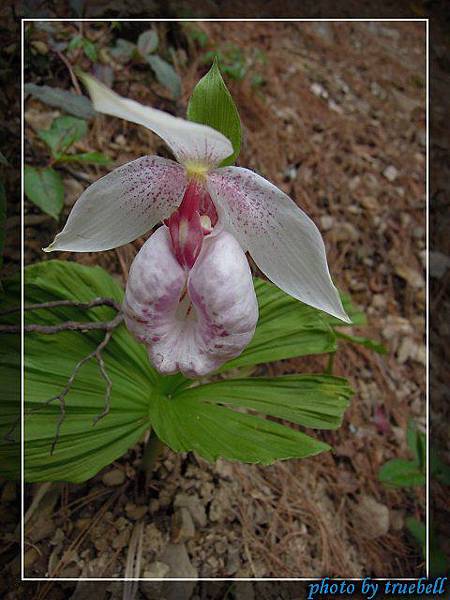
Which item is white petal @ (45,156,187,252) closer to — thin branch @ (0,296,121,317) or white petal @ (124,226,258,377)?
white petal @ (124,226,258,377)

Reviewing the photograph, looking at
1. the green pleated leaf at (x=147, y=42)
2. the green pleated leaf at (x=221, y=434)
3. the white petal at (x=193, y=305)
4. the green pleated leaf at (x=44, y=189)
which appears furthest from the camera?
the green pleated leaf at (x=147, y=42)

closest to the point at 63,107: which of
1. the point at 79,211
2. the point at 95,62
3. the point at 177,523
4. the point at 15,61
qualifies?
the point at 15,61

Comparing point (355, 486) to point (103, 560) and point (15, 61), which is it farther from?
point (15, 61)

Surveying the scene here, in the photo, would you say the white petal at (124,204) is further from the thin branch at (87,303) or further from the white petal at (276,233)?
the thin branch at (87,303)

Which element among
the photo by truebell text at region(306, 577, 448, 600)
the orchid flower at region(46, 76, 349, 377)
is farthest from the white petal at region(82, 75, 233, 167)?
the photo by truebell text at region(306, 577, 448, 600)

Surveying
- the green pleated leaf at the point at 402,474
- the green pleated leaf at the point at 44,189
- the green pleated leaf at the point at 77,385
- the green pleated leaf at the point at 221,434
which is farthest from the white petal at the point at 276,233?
the green pleated leaf at the point at 402,474

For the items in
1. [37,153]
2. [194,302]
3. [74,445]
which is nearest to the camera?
[194,302]
